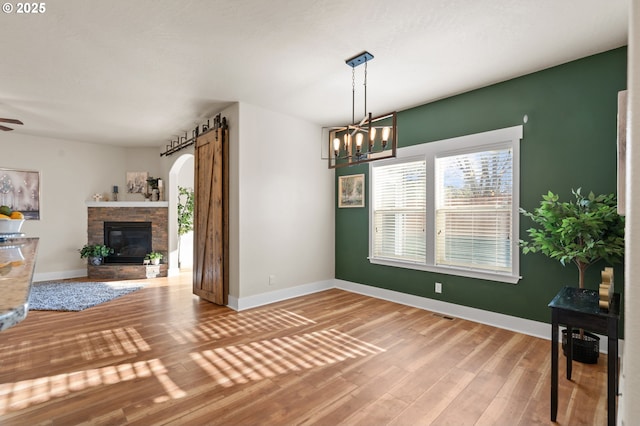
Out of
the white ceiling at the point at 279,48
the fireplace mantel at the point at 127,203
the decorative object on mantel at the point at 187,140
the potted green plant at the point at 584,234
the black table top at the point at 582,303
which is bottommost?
the black table top at the point at 582,303

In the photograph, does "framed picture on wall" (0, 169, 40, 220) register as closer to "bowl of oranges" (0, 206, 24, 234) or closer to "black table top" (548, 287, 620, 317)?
"bowl of oranges" (0, 206, 24, 234)

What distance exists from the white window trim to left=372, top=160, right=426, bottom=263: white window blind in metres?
0.10

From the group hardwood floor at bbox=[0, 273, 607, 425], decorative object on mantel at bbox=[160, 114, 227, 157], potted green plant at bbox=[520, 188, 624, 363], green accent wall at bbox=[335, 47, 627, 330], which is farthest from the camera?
decorative object on mantel at bbox=[160, 114, 227, 157]

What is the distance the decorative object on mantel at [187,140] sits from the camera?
450 centimetres

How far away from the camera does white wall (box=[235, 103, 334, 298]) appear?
4.27 metres

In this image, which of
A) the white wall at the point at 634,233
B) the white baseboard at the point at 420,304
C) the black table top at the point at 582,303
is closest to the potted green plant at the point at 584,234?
the white baseboard at the point at 420,304

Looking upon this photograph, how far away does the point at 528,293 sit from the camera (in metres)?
3.36

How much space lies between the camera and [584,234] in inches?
103

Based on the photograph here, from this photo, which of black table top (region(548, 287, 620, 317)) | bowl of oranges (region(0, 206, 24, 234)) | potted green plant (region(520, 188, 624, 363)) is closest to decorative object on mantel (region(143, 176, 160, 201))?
bowl of oranges (region(0, 206, 24, 234))

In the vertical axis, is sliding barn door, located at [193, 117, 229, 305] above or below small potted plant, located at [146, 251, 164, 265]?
above

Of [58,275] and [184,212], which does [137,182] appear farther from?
[58,275]

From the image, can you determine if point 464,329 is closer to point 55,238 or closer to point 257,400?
point 257,400

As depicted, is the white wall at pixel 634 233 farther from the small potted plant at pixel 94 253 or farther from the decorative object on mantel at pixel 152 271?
the small potted plant at pixel 94 253

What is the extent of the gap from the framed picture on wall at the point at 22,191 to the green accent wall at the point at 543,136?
6.93 m
